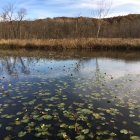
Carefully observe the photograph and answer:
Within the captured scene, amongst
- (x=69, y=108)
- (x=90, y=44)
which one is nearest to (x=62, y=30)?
(x=90, y=44)

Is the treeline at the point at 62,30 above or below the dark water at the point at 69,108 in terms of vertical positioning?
above

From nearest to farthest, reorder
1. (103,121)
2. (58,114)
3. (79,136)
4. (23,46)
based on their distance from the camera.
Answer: (79,136)
(103,121)
(58,114)
(23,46)

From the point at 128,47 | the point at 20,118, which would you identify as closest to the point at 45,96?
the point at 20,118

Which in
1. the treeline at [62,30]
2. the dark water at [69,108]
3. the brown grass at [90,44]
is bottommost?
the dark water at [69,108]

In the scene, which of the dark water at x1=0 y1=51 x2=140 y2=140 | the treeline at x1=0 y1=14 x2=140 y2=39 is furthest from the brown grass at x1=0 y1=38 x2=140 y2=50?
the treeline at x1=0 y1=14 x2=140 y2=39

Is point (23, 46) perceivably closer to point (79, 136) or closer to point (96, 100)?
point (96, 100)

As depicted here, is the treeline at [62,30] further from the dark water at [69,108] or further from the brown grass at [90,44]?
the dark water at [69,108]

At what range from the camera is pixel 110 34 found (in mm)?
49750

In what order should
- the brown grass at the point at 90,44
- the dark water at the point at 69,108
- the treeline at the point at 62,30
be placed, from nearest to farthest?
the dark water at the point at 69,108 < the brown grass at the point at 90,44 < the treeline at the point at 62,30

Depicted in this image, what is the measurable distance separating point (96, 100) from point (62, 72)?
5269 millimetres

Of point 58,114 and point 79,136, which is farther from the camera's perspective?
point 58,114

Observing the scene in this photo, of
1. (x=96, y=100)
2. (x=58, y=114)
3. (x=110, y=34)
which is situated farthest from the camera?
(x=110, y=34)

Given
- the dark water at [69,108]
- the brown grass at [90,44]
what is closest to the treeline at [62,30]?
the brown grass at [90,44]

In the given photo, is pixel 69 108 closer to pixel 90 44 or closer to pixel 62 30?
pixel 90 44
